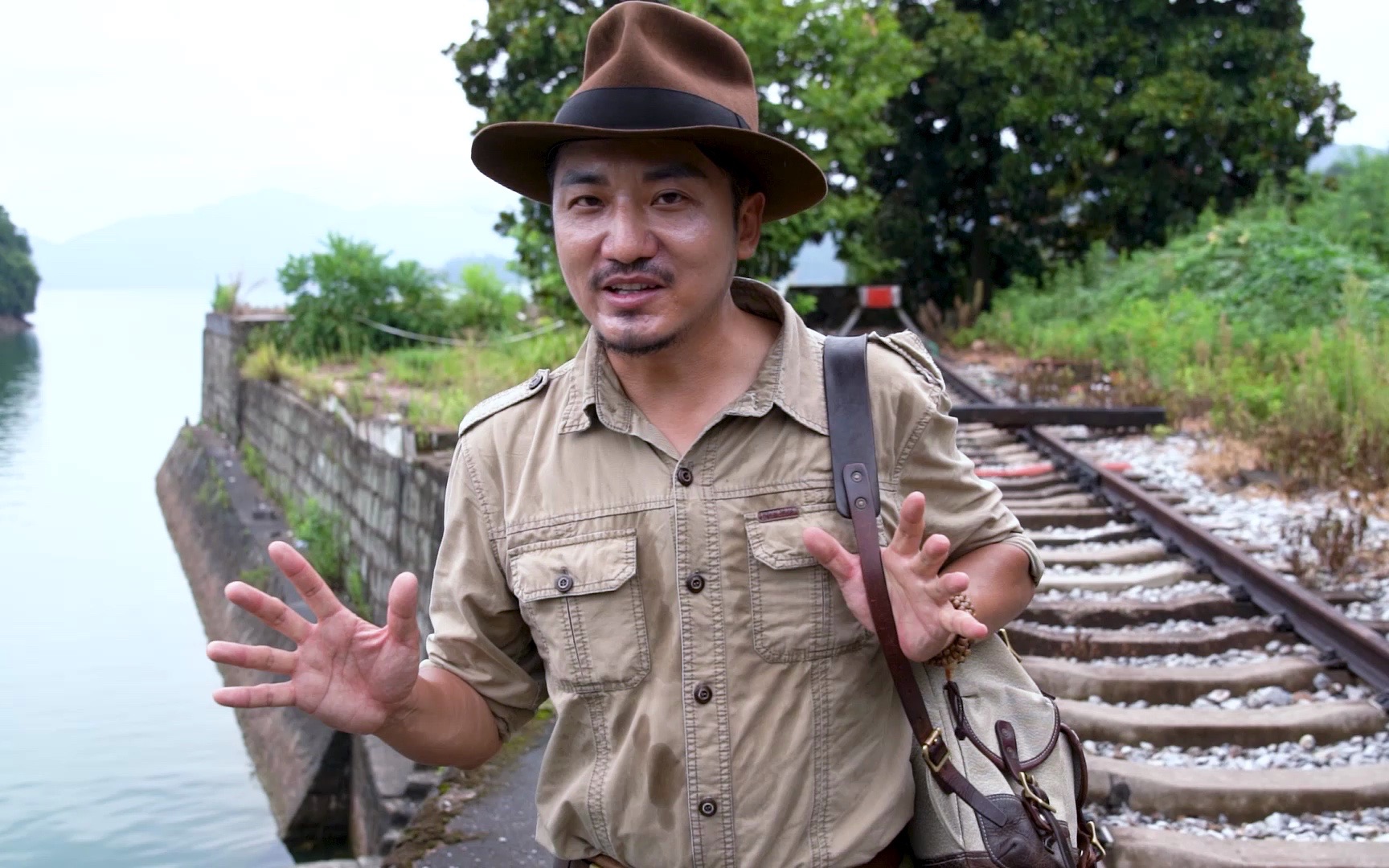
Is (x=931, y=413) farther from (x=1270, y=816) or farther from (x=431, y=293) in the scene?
(x=431, y=293)

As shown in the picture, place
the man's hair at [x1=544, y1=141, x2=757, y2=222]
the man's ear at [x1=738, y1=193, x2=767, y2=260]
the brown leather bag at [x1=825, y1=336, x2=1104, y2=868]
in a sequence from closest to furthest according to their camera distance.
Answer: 1. the brown leather bag at [x1=825, y1=336, x2=1104, y2=868]
2. the man's hair at [x1=544, y1=141, x2=757, y2=222]
3. the man's ear at [x1=738, y1=193, x2=767, y2=260]

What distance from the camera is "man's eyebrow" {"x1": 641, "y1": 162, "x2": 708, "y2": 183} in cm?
196

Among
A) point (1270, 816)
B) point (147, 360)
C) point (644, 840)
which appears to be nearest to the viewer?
point (644, 840)

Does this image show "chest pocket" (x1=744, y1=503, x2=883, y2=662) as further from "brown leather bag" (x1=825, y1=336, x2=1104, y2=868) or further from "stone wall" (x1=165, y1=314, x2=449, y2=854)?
"stone wall" (x1=165, y1=314, x2=449, y2=854)

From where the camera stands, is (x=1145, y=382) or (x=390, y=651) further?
(x=1145, y=382)

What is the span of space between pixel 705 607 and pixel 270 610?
61 centimetres

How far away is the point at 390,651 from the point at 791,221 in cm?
1275

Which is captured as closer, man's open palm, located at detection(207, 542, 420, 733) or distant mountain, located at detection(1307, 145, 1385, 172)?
man's open palm, located at detection(207, 542, 420, 733)

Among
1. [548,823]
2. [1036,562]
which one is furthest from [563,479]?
[1036,562]

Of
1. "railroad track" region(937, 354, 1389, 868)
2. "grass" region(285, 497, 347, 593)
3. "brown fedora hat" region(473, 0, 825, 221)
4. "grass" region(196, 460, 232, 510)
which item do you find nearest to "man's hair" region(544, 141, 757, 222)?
"brown fedora hat" region(473, 0, 825, 221)

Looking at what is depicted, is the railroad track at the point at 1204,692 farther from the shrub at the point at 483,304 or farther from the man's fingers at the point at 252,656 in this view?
the shrub at the point at 483,304

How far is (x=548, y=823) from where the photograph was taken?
6.55ft

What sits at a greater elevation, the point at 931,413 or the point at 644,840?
the point at 931,413

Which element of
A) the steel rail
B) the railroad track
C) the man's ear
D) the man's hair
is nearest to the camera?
the man's hair
